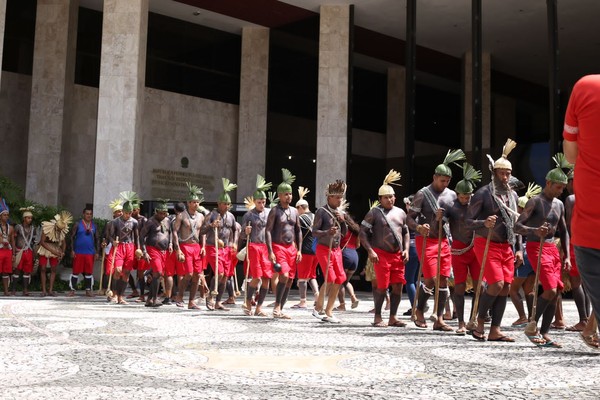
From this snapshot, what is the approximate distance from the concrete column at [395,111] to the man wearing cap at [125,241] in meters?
16.8

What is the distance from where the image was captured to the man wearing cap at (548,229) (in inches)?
307

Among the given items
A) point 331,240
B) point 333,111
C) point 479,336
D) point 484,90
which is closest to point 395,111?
point 484,90

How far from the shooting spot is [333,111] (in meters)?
24.2

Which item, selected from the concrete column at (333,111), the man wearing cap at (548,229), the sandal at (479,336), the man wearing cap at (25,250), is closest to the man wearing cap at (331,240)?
the sandal at (479,336)

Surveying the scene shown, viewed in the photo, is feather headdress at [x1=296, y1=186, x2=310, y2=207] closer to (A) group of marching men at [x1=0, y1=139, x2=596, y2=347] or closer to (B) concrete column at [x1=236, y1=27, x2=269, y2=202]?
(A) group of marching men at [x1=0, y1=139, x2=596, y2=347]

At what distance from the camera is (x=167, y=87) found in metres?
27.6

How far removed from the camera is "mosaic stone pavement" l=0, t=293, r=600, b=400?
473cm

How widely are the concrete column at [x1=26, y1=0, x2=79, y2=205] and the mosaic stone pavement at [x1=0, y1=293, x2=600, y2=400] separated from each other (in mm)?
15513

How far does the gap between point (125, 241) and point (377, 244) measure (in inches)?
278

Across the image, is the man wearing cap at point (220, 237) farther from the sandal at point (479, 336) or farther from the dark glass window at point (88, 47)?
the dark glass window at point (88, 47)

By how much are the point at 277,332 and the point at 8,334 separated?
2.90 meters

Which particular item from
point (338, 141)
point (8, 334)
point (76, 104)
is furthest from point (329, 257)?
point (76, 104)

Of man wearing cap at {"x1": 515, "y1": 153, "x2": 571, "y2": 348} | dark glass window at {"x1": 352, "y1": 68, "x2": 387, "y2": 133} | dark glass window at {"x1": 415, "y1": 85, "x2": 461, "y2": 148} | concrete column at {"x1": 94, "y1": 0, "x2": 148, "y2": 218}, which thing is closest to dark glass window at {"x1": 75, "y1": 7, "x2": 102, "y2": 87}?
concrete column at {"x1": 94, "y1": 0, "x2": 148, "y2": 218}

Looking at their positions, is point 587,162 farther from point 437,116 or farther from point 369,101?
point 437,116
